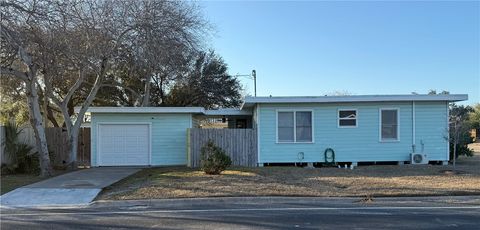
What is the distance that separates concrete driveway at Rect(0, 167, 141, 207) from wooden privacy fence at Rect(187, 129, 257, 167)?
14.8 ft

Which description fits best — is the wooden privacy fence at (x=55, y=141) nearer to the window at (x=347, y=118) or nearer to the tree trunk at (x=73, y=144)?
the tree trunk at (x=73, y=144)

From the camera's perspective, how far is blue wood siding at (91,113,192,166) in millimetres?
22484

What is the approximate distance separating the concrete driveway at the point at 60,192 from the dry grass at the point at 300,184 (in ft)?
1.72

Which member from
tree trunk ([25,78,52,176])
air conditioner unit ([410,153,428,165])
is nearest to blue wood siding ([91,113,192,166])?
tree trunk ([25,78,52,176])

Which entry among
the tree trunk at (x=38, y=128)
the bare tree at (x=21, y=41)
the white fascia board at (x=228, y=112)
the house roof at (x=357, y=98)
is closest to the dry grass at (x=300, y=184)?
the tree trunk at (x=38, y=128)

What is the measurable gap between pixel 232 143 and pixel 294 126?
8.81 feet

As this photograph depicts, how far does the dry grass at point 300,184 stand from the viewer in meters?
12.6

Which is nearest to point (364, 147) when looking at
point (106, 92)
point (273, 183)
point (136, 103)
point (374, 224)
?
point (273, 183)

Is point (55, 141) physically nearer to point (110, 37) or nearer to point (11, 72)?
point (110, 37)

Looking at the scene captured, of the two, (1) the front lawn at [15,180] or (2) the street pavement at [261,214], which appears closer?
(2) the street pavement at [261,214]

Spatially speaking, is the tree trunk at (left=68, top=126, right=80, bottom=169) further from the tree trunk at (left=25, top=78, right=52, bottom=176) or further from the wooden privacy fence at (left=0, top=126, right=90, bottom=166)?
the tree trunk at (left=25, top=78, right=52, bottom=176)

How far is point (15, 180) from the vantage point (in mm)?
16359

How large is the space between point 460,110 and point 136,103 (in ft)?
66.5

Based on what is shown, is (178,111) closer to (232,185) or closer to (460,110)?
(232,185)
